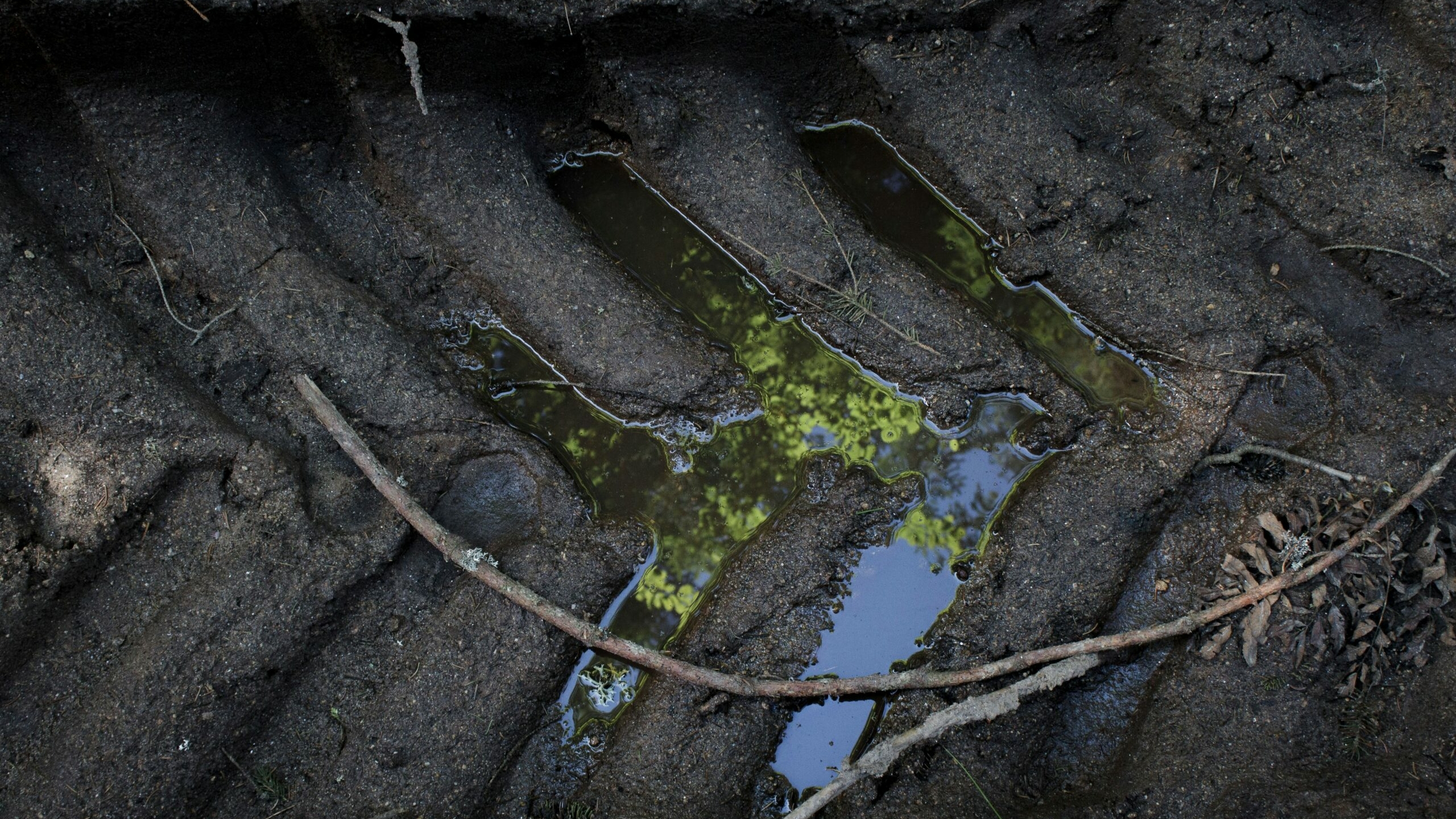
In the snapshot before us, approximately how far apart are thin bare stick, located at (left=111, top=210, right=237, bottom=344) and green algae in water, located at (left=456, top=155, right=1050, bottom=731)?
0.92m

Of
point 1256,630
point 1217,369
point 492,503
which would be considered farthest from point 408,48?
point 1256,630

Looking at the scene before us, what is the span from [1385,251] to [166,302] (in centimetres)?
482

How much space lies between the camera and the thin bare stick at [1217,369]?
3.28 metres

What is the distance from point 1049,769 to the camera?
3.20m

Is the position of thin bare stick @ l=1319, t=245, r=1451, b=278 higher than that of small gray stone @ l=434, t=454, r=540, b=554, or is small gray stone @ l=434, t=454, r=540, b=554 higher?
thin bare stick @ l=1319, t=245, r=1451, b=278

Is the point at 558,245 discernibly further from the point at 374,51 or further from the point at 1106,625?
the point at 1106,625

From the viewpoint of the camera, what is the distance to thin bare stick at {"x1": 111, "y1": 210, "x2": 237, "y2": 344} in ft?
10.3

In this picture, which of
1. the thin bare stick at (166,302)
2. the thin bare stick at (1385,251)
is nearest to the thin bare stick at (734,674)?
the thin bare stick at (166,302)

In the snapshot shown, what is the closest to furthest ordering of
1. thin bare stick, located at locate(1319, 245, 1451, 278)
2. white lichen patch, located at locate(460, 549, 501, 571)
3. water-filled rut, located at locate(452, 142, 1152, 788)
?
white lichen patch, located at locate(460, 549, 501, 571) < thin bare stick, located at locate(1319, 245, 1451, 278) < water-filled rut, located at locate(452, 142, 1152, 788)

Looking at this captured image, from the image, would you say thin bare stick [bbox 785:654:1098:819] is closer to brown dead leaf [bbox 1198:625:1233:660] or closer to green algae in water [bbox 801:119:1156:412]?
brown dead leaf [bbox 1198:625:1233:660]

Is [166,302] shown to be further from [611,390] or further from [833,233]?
[833,233]

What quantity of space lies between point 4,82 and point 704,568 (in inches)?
124

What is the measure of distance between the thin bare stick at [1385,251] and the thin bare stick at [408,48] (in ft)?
12.1

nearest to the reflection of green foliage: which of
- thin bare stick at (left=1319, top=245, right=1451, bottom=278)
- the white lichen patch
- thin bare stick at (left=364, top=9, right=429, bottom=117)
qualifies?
the white lichen patch
